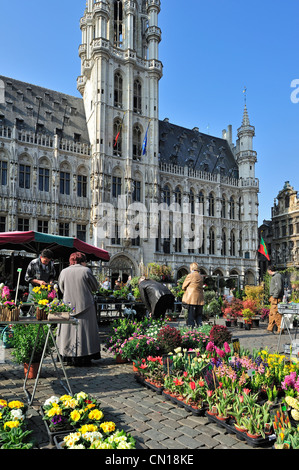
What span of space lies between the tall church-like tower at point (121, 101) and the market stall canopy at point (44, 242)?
16.2m

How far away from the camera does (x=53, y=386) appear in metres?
5.02

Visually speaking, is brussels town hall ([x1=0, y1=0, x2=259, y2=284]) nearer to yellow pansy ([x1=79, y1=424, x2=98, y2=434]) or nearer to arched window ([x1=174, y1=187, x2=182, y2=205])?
arched window ([x1=174, y1=187, x2=182, y2=205])

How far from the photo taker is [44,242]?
9633 millimetres

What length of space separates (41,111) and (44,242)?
2385cm

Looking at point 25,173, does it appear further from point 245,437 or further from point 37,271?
point 245,437

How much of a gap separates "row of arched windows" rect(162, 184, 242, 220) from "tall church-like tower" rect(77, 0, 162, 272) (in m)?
3.88

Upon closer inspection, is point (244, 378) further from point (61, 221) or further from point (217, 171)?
point (217, 171)

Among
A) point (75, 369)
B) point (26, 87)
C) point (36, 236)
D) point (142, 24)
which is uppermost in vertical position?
point (142, 24)

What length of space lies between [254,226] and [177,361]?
36679 mm

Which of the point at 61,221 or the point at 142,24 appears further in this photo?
the point at 142,24

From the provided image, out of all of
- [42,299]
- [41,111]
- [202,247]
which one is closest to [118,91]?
[41,111]

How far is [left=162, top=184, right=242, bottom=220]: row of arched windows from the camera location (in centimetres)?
3456

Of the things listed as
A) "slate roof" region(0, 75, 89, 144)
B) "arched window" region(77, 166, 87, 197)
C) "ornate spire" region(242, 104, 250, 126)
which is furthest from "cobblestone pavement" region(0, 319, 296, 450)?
"ornate spire" region(242, 104, 250, 126)

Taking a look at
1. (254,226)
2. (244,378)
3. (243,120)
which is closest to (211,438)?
(244,378)
